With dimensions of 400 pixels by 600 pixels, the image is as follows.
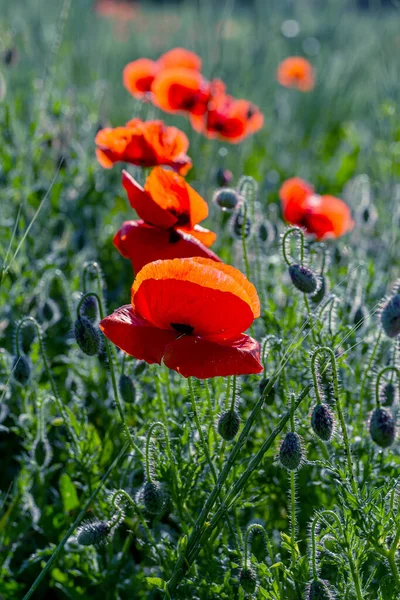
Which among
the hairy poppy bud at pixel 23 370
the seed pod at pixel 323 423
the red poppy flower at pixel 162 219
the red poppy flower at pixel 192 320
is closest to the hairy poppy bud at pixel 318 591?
the seed pod at pixel 323 423

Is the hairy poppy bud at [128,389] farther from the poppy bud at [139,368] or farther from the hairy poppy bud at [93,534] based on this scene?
the hairy poppy bud at [93,534]

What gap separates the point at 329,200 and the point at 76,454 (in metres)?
1.34

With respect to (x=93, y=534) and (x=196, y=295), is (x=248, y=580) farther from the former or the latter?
(x=196, y=295)

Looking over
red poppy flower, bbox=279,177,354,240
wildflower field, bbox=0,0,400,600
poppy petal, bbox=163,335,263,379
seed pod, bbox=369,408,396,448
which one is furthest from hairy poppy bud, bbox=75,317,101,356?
red poppy flower, bbox=279,177,354,240

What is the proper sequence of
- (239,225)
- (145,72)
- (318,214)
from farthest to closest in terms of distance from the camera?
(145,72) → (318,214) → (239,225)

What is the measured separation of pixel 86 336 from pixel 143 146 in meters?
0.72

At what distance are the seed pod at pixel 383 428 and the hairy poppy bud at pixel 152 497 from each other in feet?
1.31

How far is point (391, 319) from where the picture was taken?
147 cm

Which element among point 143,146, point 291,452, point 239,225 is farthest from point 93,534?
point 143,146

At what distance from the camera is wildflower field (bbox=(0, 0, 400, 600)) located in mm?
1396

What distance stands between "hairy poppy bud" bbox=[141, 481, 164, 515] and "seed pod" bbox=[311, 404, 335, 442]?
12.1 inches

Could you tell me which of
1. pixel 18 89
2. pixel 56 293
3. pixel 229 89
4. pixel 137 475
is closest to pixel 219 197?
pixel 137 475

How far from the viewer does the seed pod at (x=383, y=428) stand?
4.75 feet

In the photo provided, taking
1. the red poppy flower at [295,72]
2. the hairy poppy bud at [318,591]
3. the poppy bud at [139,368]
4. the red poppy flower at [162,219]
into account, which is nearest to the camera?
the hairy poppy bud at [318,591]
